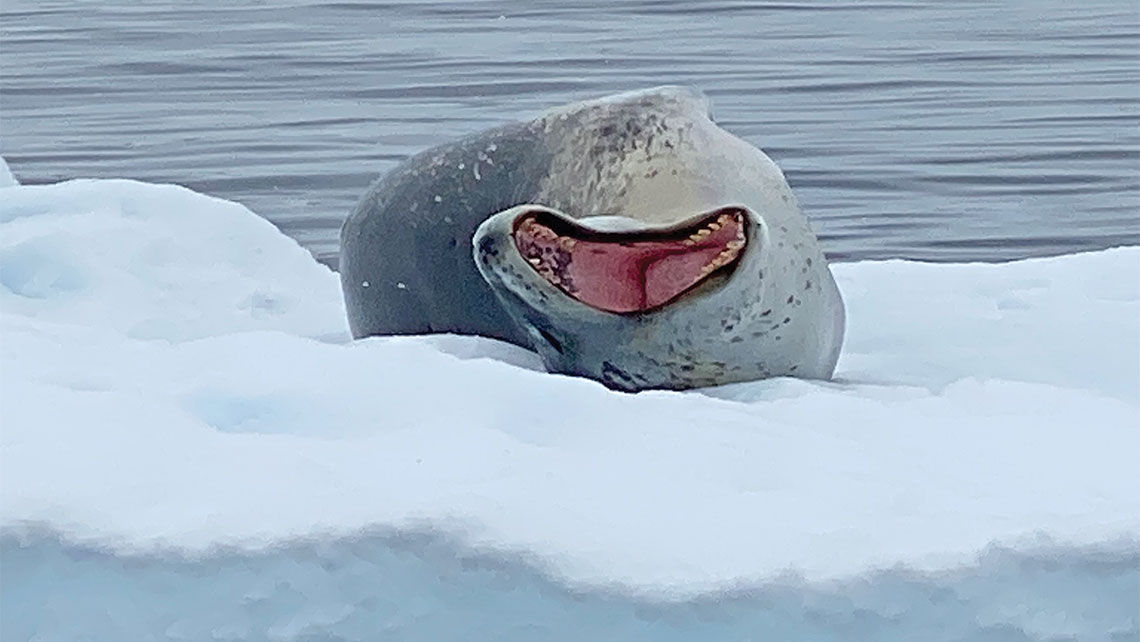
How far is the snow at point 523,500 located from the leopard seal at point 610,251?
117mm

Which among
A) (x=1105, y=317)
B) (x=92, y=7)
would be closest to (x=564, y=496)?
(x=1105, y=317)

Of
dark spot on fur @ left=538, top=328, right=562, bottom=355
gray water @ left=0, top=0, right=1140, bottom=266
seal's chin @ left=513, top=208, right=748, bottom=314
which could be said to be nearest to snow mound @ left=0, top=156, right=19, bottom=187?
gray water @ left=0, top=0, right=1140, bottom=266

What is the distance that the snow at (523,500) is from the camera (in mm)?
2203

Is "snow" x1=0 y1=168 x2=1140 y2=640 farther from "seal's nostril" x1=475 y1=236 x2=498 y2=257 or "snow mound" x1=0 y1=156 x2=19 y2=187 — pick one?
"snow mound" x1=0 y1=156 x2=19 y2=187

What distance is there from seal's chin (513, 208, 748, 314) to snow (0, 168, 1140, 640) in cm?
18

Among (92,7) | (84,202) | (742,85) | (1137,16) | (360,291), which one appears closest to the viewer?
(360,291)

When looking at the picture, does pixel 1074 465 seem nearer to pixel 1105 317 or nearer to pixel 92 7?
pixel 1105 317

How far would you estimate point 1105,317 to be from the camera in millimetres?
3873

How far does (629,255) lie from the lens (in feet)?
10.1

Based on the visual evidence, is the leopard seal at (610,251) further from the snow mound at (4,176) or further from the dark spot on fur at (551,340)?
the snow mound at (4,176)

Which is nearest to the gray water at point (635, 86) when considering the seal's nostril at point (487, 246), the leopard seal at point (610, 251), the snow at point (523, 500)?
the leopard seal at point (610, 251)

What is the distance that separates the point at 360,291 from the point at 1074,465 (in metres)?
1.44

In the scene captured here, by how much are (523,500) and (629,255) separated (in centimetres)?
80

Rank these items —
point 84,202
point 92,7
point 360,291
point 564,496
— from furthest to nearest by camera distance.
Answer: point 92,7
point 84,202
point 360,291
point 564,496
